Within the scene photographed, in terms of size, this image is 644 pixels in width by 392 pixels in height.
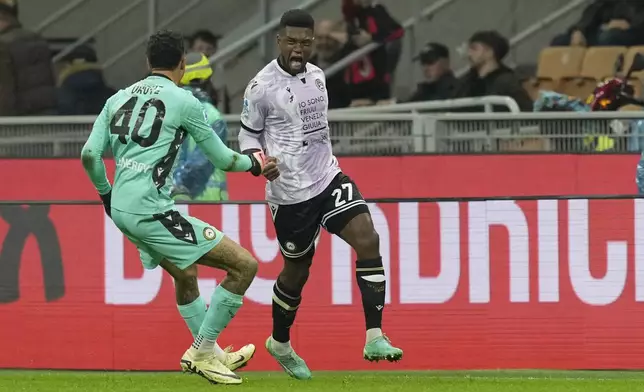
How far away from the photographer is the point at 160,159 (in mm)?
9148

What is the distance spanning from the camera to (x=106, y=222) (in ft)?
37.0

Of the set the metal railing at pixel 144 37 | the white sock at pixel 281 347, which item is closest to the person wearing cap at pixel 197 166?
the white sock at pixel 281 347

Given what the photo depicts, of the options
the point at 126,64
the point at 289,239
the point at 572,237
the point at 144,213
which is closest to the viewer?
the point at 144,213

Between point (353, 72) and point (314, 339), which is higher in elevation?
point (353, 72)

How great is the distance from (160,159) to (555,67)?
8560 millimetres

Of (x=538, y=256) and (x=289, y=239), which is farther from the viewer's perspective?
(x=538, y=256)

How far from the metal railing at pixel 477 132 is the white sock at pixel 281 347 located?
4209mm

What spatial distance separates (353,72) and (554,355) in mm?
6918

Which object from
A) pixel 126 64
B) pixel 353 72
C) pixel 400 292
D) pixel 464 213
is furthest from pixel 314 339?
pixel 126 64

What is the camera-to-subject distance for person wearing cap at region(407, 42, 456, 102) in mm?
16781

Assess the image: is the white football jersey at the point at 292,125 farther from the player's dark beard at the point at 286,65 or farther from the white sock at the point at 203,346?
the white sock at the point at 203,346

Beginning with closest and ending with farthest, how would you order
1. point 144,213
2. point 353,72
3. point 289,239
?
point 144,213 → point 289,239 → point 353,72

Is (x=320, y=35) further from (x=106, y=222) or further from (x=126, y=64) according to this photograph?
(x=106, y=222)

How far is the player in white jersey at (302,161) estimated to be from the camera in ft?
31.9
